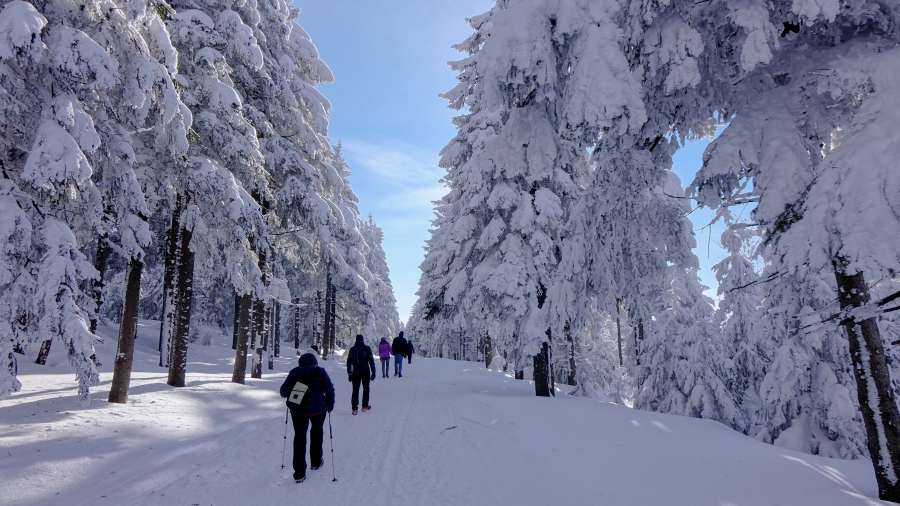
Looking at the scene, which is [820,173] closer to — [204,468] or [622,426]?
[622,426]

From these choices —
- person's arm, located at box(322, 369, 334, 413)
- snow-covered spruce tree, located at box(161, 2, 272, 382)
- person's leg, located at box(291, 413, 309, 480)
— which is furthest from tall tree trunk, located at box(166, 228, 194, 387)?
person's leg, located at box(291, 413, 309, 480)

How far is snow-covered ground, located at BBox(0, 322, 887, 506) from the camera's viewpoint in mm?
4910

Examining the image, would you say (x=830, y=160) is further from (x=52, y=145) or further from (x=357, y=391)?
(x=357, y=391)

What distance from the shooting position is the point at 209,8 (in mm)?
12797

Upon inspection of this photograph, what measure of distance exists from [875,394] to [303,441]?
6937 millimetres

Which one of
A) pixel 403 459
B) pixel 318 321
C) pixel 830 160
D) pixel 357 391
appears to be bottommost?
pixel 403 459

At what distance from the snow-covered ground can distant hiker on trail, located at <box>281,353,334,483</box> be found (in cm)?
41

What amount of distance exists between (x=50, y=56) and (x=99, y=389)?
7792 mm

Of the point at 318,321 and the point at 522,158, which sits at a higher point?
the point at 522,158

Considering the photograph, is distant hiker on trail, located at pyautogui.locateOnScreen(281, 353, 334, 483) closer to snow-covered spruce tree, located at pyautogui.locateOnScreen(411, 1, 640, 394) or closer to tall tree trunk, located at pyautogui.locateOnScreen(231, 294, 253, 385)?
snow-covered spruce tree, located at pyautogui.locateOnScreen(411, 1, 640, 394)

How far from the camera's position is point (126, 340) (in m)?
9.12

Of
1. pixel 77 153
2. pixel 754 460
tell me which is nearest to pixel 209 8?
pixel 77 153

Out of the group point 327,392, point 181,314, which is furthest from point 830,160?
point 181,314

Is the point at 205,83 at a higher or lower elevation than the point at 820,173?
higher
